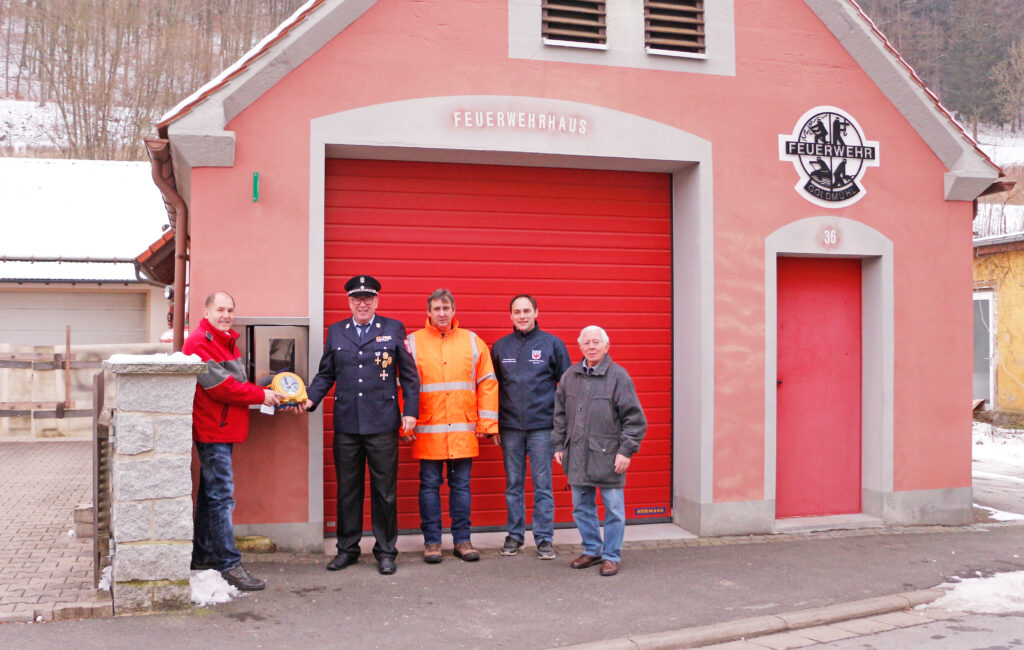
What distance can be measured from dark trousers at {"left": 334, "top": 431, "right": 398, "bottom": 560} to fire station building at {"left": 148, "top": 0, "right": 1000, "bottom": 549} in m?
0.44

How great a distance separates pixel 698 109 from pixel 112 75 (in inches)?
1430

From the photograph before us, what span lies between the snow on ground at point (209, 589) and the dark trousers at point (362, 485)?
0.96 metres

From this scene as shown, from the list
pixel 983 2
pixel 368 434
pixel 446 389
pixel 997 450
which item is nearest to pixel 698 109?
pixel 446 389

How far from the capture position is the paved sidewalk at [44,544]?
5.57m

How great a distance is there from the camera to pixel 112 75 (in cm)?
3856

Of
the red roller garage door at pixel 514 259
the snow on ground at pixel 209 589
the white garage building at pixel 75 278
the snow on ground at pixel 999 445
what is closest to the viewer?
the snow on ground at pixel 209 589

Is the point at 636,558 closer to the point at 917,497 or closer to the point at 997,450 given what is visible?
the point at 917,497

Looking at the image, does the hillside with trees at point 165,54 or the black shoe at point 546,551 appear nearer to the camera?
the black shoe at point 546,551

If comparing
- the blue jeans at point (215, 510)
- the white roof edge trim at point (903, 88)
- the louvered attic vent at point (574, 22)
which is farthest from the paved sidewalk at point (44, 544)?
the white roof edge trim at point (903, 88)

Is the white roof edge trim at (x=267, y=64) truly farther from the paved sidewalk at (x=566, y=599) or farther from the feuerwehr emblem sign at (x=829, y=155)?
the feuerwehr emblem sign at (x=829, y=155)

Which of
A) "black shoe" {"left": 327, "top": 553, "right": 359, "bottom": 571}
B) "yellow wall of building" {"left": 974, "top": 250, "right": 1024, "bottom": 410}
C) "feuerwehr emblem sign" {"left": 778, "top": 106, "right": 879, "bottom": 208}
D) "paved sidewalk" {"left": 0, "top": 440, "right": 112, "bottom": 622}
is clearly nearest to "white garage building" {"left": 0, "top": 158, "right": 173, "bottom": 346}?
"paved sidewalk" {"left": 0, "top": 440, "right": 112, "bottom": 622}

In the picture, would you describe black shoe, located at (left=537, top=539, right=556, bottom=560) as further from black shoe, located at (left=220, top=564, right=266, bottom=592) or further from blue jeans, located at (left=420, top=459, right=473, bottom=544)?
black shoe, located at (left=220, top=564, right=266, bottom=592)

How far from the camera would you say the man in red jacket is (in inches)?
239

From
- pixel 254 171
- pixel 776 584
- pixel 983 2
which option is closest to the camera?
pixel 776 584
